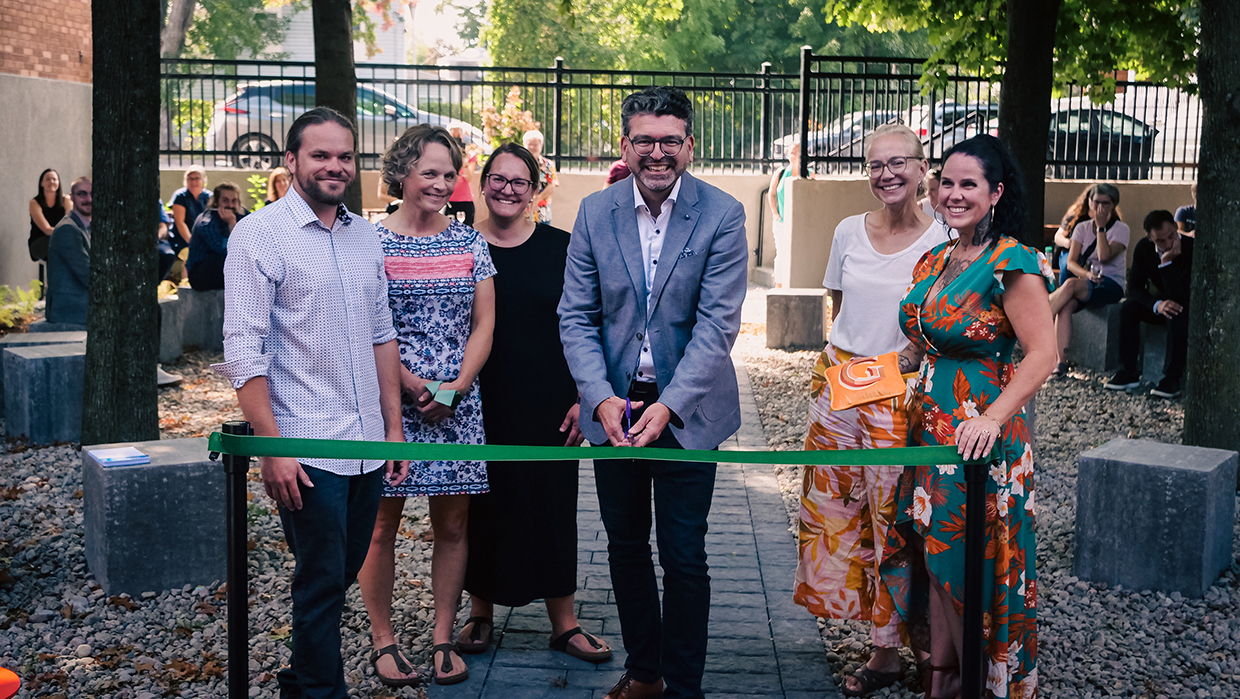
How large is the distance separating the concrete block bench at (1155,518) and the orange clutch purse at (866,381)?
5.90 feet

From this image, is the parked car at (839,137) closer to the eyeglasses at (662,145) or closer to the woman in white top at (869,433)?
the woman in white top at (869,433)

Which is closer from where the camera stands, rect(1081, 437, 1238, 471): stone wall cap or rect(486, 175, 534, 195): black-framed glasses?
rect(486, 175, 534, 195): black-framed glasses

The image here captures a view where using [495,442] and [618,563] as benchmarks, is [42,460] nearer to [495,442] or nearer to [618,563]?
[495,442]

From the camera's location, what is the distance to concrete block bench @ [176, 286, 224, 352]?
11.6 meters

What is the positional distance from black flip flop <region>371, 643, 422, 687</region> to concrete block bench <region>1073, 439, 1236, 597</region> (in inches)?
123

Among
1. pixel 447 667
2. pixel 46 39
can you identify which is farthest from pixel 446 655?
pixel 46 39

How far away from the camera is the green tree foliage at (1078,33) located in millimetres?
Answer: 11281

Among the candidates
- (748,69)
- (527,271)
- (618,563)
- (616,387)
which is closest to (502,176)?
(527,271)

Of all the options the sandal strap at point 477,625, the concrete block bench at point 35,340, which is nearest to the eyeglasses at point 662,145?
the sandal strap at point 477,625

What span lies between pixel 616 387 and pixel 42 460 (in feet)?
16.6

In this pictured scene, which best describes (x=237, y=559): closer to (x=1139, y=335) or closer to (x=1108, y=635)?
(x=1108, y=635)

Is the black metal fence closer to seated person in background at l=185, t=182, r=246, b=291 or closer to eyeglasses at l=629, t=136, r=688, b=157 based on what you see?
seated person in background at l=185, t=182, r=246, b=291

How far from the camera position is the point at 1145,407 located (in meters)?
9.42

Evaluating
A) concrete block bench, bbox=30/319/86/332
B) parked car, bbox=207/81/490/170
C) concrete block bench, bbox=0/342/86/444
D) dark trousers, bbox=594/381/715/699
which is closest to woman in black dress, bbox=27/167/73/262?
parked car, bbox=207/81/490/170
